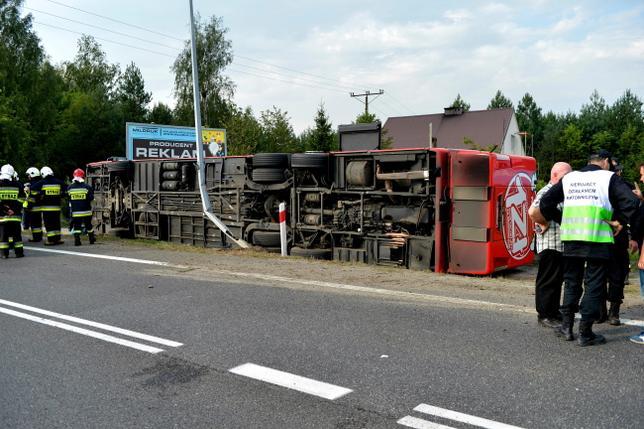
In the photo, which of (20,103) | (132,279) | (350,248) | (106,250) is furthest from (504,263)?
(20,103)

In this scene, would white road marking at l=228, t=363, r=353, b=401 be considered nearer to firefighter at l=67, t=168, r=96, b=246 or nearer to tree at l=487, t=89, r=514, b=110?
firefighter at l=67, t=168, r=96, b=246

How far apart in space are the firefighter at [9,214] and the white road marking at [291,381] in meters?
9.09

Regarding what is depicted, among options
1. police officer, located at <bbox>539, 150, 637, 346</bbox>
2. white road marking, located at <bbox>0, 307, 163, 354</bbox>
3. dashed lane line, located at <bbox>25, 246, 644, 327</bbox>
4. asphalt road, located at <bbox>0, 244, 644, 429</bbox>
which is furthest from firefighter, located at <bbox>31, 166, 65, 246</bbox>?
police officer, located at <bbox>539, 150, 637, 346</bbox>

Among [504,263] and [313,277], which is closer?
[313,277]

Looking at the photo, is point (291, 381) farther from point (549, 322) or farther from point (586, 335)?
point (549, 322)

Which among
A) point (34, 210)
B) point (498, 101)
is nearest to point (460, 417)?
point (34, 210)

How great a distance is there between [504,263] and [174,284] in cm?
539

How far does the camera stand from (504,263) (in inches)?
385

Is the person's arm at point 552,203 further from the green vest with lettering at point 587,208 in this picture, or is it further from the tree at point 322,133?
the tree at point 322,133

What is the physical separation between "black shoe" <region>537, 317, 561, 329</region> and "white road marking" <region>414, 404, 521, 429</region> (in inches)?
96.2

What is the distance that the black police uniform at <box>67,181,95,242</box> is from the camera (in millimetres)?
14015

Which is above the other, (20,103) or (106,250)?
(20,103)

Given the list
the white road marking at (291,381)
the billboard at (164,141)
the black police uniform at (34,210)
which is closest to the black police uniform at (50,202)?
the black police uniform at (34,210)

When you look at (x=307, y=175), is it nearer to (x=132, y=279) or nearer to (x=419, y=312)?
(x=132, y=279)
